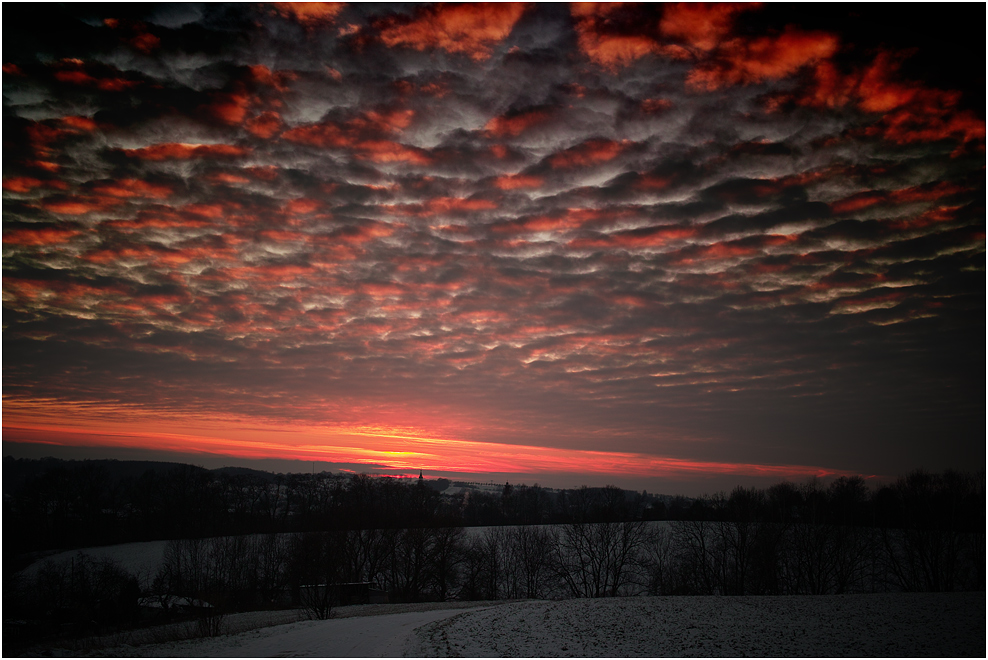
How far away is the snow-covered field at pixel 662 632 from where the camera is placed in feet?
83.2

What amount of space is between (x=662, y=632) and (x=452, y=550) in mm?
47896

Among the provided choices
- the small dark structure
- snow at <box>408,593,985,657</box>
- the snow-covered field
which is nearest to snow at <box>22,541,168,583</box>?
the small dark structure

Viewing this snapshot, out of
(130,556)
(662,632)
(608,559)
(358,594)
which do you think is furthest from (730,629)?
(130,556)

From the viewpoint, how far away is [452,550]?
72.1 metres

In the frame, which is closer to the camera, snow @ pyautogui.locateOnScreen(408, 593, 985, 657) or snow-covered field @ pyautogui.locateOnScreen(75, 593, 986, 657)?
snow @ pyautogui.locateOnScreen(408, 593, 985, 657)

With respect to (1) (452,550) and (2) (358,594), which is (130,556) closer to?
(2) (358,594)

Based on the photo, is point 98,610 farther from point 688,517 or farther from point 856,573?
point 856,573

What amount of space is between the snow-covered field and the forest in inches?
389

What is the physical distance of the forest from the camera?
54531 mm

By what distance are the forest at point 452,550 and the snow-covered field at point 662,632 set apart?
9.89 m

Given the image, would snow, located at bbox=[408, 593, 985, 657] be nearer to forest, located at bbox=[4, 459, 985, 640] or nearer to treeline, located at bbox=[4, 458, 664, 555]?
forest, located at bbox=[4, 459, 985, 640]

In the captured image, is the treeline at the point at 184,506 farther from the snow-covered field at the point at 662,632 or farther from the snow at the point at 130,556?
the snow-covered field at the point at 662,632

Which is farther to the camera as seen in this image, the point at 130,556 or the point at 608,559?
the point at 130,556

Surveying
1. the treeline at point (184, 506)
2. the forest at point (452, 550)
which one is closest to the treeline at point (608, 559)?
the forest at point (452, 550)
